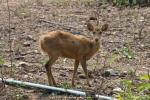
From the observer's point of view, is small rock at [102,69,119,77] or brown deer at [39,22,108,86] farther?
small rock at [102,69,119,77]

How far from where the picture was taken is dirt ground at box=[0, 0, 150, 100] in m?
8.29

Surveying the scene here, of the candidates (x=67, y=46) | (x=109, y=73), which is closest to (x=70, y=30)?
(x=109, y=73)

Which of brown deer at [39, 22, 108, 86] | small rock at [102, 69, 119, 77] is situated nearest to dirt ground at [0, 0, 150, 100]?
small rock at [102, 69, 119, 77]

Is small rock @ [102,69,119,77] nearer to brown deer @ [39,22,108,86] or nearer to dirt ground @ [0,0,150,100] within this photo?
dirt ground @ [0,0,150,100]

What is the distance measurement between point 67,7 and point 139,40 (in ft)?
15.1

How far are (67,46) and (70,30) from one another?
4091 mm

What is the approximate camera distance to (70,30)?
484 inches

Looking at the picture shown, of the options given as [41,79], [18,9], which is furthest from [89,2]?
[41,79]

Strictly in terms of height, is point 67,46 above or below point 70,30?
above

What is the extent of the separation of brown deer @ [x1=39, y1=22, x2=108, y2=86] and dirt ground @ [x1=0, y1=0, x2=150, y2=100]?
1.07 feet

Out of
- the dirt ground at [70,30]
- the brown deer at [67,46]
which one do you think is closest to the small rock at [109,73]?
the dirt ground at [70,30]

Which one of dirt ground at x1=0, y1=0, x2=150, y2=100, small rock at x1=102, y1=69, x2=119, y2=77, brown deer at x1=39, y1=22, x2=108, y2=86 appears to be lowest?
dirt ground at x1=0, y1=0, x2=150, y2=100

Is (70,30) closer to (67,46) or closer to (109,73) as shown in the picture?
(109,73)

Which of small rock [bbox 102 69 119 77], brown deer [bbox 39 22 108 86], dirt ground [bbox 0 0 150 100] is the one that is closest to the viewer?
brown deer [bbox 39 22 108 86]
